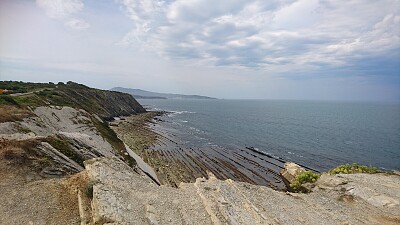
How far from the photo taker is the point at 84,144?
28328 millimetres

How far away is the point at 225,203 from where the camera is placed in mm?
17703

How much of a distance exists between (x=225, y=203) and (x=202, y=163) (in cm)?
3617

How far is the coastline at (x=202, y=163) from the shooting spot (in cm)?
4472

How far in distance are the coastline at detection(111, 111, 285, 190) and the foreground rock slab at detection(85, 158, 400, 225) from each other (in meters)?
19.0

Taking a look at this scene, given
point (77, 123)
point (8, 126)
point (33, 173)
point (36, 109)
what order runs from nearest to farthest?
point (33, 173)
point (8, 126)
point (36, 109)
point (77, 123)

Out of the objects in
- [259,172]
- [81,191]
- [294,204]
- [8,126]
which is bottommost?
[259,172]

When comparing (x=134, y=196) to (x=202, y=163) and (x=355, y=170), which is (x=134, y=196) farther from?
(x=202, y=163)

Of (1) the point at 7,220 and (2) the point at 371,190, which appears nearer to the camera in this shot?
(1) the point at 7,220

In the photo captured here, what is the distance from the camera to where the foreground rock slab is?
49.9ft

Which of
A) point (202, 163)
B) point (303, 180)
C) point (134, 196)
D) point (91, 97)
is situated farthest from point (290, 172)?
point (91, 97)

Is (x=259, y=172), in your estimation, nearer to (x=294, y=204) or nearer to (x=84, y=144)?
(x=294, y=204)

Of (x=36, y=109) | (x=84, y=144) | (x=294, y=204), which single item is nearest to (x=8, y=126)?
(x=84, y=144)

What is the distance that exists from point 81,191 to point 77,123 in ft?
92.3

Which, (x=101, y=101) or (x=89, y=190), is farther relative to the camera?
(x=101, y=101)
